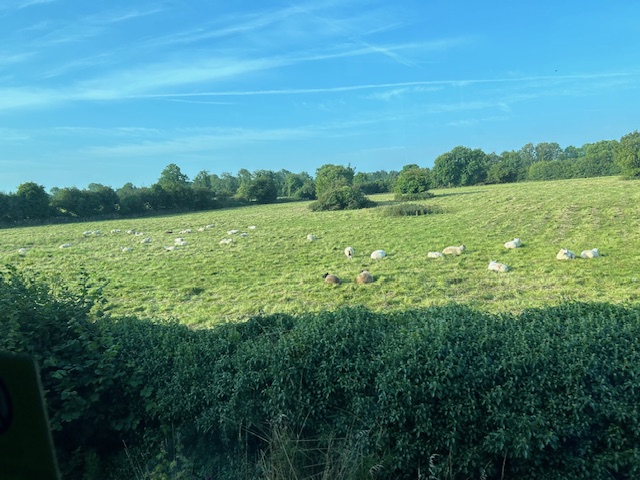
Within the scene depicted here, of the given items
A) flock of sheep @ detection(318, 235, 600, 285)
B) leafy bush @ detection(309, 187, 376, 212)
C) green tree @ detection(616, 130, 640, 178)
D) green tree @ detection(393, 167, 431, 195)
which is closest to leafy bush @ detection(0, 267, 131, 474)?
flock of sheep @ detection(318, 235, 600, 285)

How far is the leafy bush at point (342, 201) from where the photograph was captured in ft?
149

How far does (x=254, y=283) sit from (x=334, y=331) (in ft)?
30.1

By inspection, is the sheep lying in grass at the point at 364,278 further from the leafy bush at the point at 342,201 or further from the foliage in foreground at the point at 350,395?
the leafy bush at the point at 342,201

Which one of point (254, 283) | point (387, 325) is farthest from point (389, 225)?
point (387, 325)

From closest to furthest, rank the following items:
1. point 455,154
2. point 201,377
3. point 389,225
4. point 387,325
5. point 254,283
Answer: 1. point 201,377
2. point 387,325
3. point 254,283
4. point 389,225
5. point 455,154

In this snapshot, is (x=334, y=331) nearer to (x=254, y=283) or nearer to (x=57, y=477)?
(x=57, y=477)

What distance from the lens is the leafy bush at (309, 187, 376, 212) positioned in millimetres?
45312

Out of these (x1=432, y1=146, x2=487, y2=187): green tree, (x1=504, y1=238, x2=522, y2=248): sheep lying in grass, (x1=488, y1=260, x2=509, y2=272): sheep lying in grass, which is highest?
(x1=432, y1=146, x2=487, y2=187): green tree

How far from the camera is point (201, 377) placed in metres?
4.64

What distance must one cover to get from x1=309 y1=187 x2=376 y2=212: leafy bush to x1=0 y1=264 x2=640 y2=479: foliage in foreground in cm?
4031

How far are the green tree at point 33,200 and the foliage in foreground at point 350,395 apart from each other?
55.7 meters

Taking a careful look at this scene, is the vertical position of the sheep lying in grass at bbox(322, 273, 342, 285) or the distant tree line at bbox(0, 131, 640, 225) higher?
the distant tree line at bbox(0, 131, 640, 225)

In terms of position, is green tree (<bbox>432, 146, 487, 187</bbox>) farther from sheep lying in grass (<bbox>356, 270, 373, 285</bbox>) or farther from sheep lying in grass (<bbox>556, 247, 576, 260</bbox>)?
sheep lying in grass (<bbox>356, 270, 373, 285</bbox>)

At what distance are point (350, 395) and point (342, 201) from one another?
4193cm
